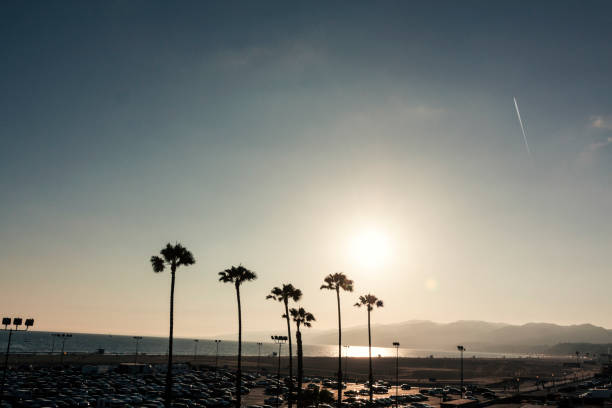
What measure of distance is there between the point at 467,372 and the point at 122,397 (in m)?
168

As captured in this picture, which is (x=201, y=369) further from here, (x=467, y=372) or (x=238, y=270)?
(x=467, y=372)

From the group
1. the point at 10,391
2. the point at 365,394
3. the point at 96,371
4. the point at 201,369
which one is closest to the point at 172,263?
Result: the point at 10,391

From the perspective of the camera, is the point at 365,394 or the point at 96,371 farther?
the point at 96,371

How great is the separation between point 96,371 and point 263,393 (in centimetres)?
4545

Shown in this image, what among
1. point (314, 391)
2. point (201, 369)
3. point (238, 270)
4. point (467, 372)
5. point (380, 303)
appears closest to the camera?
point (314, 391)

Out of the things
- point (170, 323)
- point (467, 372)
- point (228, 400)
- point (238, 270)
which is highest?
point (238, 270)

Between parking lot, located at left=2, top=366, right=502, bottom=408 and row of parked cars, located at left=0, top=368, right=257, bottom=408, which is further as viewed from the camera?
parking lot, located at left=2, top=366, right=502, bottom=408

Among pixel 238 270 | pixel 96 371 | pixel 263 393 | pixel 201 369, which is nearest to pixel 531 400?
pixel 263 393

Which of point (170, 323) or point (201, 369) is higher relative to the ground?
point (170, 323)

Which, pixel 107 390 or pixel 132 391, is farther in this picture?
pixel 132 391

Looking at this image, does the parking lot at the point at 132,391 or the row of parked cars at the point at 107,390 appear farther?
the parking lot at the point at 132,391

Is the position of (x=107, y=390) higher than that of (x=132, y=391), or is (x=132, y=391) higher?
(x=107, y=390)

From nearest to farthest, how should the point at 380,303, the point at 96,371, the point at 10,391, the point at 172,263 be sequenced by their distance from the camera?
the point at 172,263 → the point at 10,391 → the point at 380,303 → the point at 96,371

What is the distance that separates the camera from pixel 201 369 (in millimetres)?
130375
